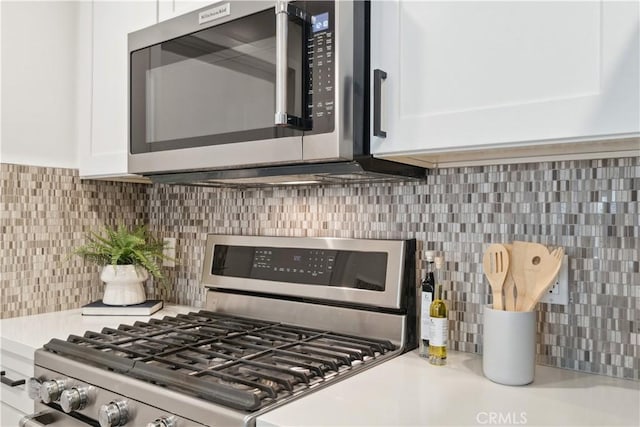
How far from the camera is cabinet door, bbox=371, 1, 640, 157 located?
32.4 inches

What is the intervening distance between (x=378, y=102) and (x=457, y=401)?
2.05ft

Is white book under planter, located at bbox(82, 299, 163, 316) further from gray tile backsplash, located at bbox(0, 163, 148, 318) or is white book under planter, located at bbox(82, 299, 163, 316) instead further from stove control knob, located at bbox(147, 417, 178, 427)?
stove control knob, located at bbox(147, 417, 178, 427)

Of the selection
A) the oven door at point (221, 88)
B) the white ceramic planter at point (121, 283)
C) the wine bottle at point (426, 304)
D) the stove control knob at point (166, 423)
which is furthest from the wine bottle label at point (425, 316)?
the white ceramic planter at point (121, 283)

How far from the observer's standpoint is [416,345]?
1341 mm

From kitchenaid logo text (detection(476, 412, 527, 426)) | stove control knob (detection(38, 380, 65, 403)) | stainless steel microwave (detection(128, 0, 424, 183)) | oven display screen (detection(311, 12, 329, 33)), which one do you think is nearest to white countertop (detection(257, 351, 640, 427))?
kitchenaid logo text (detection(476, 412, 527, 426))

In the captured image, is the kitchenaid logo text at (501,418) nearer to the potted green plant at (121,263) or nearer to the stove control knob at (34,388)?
the stove control knob at (34,388)

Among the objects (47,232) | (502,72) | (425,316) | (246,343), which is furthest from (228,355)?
(47,232)

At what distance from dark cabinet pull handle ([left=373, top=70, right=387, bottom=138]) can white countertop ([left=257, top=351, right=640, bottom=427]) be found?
525mm

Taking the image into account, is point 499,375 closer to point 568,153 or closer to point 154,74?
point 568,153

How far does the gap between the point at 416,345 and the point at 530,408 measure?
0.45 metres

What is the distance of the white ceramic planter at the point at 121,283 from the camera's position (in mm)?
1757

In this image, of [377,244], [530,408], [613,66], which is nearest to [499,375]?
[530,408]

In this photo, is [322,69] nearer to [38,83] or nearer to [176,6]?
[176,6]

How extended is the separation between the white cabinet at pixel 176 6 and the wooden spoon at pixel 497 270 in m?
0.99
